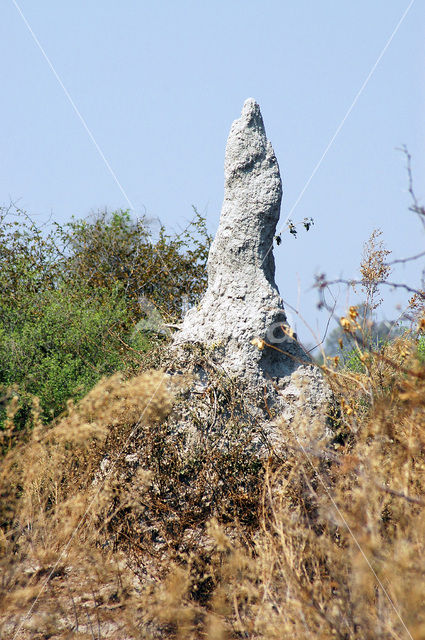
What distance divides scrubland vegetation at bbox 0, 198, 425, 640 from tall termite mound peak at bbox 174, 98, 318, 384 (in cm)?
45

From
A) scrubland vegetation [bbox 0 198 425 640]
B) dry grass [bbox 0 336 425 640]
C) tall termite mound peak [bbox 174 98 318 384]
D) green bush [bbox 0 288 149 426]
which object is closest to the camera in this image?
scrubland vegetation [bbox 0 198 425 640]

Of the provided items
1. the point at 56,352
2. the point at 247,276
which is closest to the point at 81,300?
the point at 56,352

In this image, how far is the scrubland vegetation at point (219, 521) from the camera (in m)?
2.99

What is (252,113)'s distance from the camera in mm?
6406

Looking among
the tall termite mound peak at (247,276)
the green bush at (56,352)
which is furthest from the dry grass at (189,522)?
the green bush at (56,352)

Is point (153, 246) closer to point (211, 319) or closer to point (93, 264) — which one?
point (93, 264)

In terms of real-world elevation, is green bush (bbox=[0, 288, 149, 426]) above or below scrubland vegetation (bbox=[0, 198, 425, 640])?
above

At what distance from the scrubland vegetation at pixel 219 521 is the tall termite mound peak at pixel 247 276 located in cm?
45

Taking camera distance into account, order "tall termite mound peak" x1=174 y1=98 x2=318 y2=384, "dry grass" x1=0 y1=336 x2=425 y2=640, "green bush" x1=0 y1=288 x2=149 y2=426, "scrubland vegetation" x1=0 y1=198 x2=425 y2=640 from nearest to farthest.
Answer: "scrubland vegetation" x1=0 y1=198 x2=425 y2=640 → "dry grass" x1=0 y1=336 x2=425 y2=640 → "tall termite mound peak" x1=174 y1=98 x2=318 y2=384 → "green bush" x1=0 y1=288 x2=149 y2=426

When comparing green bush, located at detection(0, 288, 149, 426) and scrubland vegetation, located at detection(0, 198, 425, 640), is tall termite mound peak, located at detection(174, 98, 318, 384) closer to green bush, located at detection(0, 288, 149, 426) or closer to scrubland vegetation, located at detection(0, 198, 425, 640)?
scrubland vegetation, located at detection(0, 198, 425, 640)

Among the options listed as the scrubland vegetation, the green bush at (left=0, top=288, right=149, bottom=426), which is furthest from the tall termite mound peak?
the green bush at (left=0, top=288, right=149, bottom=426)

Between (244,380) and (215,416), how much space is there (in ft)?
1.42

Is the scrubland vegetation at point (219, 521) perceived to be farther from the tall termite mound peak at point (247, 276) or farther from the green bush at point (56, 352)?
the green bush at point (56, 352)

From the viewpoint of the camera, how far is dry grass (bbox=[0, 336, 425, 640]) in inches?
133
